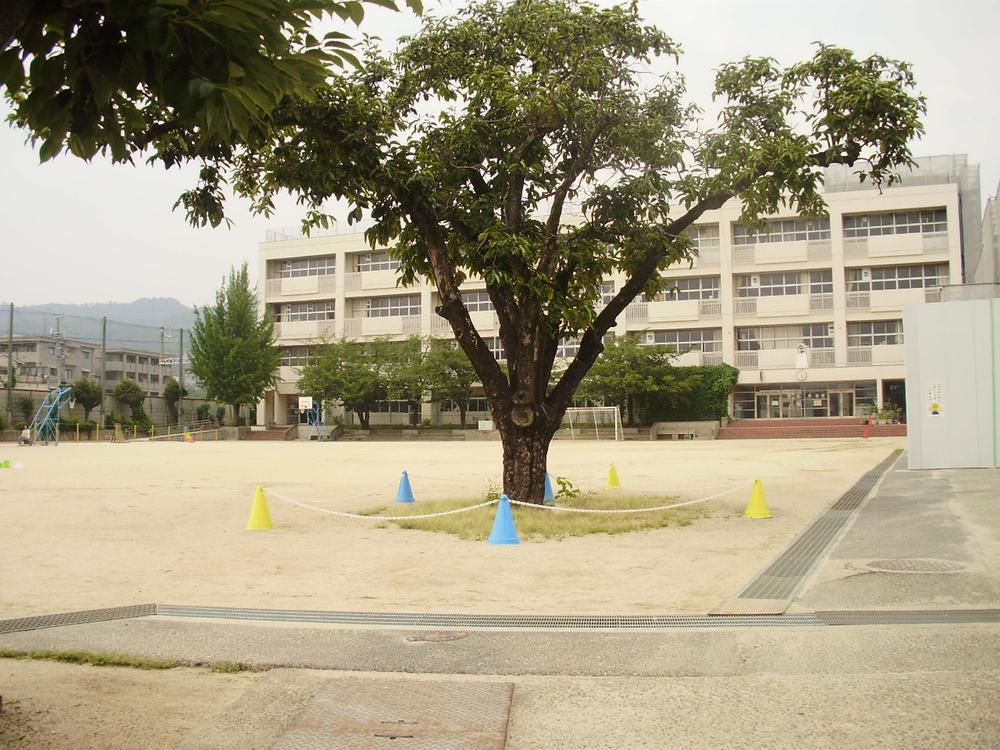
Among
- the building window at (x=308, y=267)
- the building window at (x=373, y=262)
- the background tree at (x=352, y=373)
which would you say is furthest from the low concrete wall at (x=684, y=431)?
the building window at (x=308, y=267)

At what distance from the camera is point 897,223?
47.1 m

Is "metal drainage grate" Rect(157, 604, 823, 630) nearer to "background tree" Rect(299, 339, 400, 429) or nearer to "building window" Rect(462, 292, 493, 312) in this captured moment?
"background tree" Rect(299, 339, 400, 429)

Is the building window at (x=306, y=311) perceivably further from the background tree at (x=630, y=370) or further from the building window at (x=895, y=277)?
the building window at (x=895, y=277)

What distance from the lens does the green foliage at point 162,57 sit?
8.44 feet

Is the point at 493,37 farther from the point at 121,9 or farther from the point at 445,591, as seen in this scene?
the point at 121,9

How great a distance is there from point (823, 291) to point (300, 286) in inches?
1387

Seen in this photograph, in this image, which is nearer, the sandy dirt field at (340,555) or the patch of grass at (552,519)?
the sandy dirt field at (340,555)

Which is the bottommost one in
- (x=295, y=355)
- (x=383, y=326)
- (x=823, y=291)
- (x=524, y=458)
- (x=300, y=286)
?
(x=524, y=458)

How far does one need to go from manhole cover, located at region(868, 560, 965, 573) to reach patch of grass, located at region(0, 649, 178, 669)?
5.68 metres

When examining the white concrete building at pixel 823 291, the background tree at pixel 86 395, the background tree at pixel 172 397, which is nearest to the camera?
the white concrete building at pixel 823 291

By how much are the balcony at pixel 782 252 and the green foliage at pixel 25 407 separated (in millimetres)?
44538

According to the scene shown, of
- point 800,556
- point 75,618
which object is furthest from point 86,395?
point 800,556

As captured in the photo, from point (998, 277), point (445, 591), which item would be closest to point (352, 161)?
point (445, 591)

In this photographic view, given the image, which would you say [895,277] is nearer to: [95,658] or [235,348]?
[235,348]
